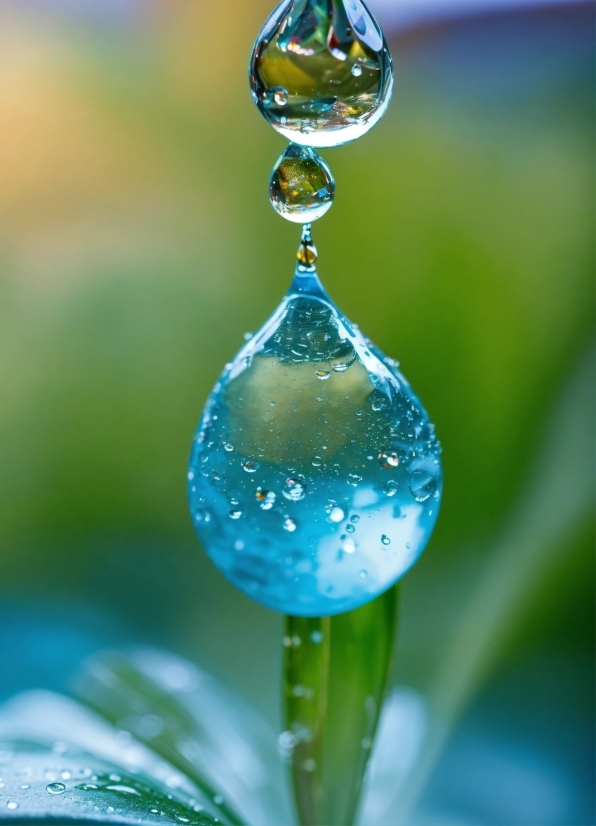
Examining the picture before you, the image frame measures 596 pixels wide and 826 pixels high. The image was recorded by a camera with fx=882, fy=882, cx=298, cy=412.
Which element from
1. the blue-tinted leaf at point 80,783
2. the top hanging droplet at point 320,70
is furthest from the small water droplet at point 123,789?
the top hanging droplet at point 320,70

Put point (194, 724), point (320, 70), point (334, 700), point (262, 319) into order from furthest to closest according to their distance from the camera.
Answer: point (262, 319) → point (194, 724) → point (334, 700) → point (320, 70)

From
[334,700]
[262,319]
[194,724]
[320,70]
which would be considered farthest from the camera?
[262,319]

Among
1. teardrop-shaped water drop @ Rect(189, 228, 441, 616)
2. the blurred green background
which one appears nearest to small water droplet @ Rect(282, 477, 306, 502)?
teardrop-shaped water drop @ Rect(189, 228, 441, 616)

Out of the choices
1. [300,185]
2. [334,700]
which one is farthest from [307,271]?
[334,700]

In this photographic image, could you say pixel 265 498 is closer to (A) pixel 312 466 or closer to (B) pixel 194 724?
(A) pixel 312 466

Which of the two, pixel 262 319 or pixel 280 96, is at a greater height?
pixel 262 319

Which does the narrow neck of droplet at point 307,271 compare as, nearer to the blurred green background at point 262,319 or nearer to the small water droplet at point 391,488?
the small water droplet at point 391,488

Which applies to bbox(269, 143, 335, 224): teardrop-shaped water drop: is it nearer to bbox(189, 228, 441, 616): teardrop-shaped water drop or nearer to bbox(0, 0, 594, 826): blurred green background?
bbox(189, 228, 441, 616): teardrop-shaped water drop
